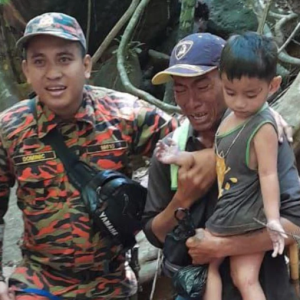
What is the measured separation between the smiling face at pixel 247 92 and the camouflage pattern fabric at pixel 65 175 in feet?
2.63

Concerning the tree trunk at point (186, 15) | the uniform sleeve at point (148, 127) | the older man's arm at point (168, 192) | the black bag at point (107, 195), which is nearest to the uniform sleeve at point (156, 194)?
the older man's arm at point (168, 192)

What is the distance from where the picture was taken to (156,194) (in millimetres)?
2871

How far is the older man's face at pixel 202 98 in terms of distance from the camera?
2.67 metres

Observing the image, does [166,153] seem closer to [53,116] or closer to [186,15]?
[53,116]

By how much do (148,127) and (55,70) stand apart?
0.52 metres

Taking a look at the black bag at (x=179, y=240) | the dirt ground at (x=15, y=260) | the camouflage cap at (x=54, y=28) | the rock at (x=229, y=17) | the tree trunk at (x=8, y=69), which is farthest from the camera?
the rock at (x=229, y=17)

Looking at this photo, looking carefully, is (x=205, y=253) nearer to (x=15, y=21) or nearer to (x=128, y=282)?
(x=128, y=282)

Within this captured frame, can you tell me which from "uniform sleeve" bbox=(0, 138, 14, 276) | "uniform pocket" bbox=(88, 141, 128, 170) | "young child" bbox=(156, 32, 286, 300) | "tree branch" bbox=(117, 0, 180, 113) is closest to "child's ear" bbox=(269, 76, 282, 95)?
"young child" bbox=(156, 32, 286, 300)

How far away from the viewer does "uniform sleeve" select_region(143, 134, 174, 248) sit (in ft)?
9.25

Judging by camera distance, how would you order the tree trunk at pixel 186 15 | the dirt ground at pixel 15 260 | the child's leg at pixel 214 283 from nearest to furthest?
the child's leg at pixel 214 283
the dirt ground at pixel 15 260
the tree trunk at pixel 186 15

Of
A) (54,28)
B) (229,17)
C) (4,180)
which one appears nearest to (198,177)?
(54,28)

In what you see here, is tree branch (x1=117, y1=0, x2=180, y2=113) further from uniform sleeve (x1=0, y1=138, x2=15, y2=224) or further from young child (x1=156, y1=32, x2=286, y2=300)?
young child (x1=156, y1=32, x2=286, y2=300)

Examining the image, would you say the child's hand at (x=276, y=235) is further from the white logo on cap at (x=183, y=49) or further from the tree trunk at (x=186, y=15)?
the tree trunk at (x=186, y=15)

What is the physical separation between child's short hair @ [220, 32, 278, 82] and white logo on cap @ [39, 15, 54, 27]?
0.95 m
